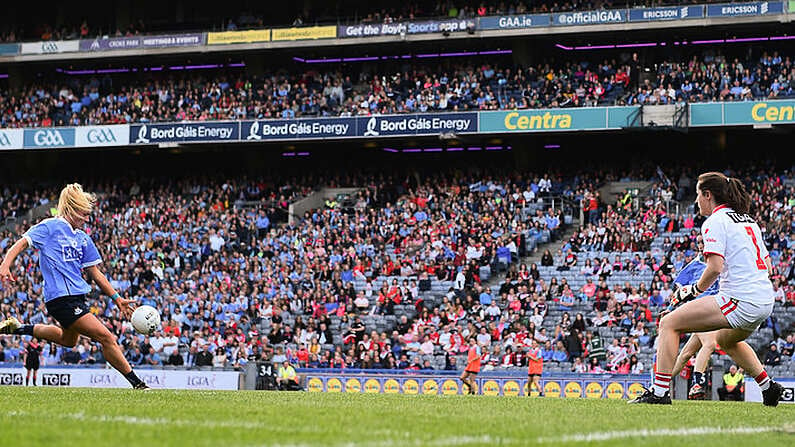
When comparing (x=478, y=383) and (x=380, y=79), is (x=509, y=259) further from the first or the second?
(x=380, y=79)

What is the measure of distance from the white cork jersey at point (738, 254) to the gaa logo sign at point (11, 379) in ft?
80.3

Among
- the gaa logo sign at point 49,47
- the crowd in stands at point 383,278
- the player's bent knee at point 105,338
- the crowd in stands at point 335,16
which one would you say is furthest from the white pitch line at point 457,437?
the gaa logo sign at point 49,47

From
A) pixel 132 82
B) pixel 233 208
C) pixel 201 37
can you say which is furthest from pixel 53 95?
pixel 233 208

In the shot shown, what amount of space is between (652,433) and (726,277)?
3.03 m

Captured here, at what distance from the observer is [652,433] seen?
797 centimetres

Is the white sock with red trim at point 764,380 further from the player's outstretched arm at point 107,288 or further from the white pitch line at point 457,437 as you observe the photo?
the player's outstretched arm at point 107,288

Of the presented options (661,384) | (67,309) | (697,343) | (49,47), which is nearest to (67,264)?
(67,309)

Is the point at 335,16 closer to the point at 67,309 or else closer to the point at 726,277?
the point at 67,309

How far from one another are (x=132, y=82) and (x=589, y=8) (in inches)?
782

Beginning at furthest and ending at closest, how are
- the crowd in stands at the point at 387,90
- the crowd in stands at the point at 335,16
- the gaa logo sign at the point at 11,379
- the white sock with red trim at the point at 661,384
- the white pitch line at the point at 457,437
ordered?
the crowd in stands at the point at 335,16, the crowd in stands at the point at 387,90, the gaa logo sign at the point at 11,379, the white sock with red trim at the point at 661,384, the white pitch line at the point at 457,437

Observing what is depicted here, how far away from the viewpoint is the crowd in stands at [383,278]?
98.7 ft

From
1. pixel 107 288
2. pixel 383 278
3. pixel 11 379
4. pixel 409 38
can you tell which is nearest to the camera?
pixel 107 288

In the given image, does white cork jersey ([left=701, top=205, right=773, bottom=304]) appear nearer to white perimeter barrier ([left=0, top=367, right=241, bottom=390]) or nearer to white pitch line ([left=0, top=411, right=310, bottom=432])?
white pitch line ([left=0, top=411, right=310, bottom=432])

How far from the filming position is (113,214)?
44156mm
